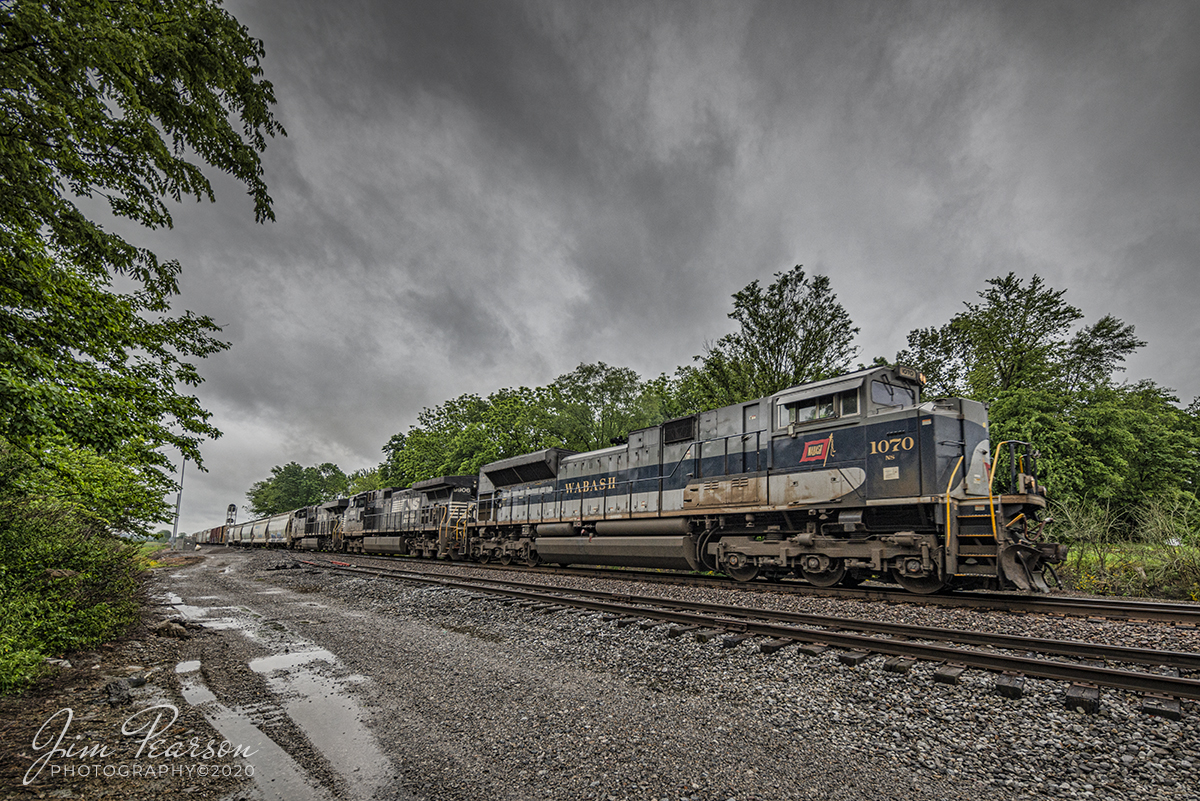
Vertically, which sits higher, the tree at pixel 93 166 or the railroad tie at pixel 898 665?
the tree at pixel 93 166

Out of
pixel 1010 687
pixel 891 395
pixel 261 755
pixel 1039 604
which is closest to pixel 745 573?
pixel 891 395

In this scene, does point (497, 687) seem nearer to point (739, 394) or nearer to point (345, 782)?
point (345, 782)

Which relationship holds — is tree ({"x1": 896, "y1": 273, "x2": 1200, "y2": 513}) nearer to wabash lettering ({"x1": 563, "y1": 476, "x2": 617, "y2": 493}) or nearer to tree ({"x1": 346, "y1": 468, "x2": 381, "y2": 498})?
wabash lettering ({"x1": 563, "y1": 476, "x2": 617, "y2": 493})

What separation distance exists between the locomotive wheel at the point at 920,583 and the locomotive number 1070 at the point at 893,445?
1955 mm

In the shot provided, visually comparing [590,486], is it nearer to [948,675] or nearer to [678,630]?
[678,630]

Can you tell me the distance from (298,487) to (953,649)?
97583 mm

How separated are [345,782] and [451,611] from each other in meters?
5.88

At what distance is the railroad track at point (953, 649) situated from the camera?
3943mm

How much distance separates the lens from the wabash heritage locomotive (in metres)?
7.76

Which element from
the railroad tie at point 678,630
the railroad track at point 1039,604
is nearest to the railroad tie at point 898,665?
the railroad tie at point 678,630

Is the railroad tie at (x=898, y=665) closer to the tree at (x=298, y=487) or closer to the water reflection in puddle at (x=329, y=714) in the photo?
the water reflection in puddle at (x=329, y=714)

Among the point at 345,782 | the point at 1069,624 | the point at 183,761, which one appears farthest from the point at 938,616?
the point at 183,761

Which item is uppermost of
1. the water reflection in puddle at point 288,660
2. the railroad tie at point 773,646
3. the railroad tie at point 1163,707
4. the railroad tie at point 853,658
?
the railroad tie at point 1163,707

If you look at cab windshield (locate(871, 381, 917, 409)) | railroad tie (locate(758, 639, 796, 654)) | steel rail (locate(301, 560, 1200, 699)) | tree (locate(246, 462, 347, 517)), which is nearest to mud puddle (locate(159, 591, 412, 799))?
railroad tie (locate(758, 639, 796, 654))
